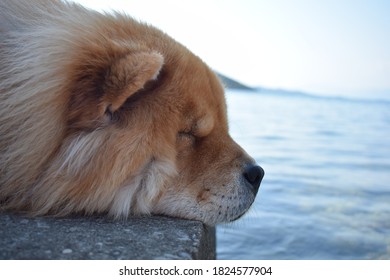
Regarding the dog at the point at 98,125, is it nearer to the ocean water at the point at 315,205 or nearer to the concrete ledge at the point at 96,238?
the concrete ledge at the point at 96,238

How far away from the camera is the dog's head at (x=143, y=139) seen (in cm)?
212

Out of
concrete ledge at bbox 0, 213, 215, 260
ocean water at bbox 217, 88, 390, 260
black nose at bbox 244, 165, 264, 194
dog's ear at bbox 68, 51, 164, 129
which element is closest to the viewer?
concrete ledge at bbox 0, 213, 215, 260

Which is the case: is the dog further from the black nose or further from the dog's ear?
the black nose

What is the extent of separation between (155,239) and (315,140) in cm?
897

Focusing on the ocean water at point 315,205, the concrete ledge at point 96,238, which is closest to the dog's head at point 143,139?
the concrete ledge at point 96,238

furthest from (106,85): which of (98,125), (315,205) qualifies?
(315,205)

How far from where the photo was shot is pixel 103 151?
2127 mm

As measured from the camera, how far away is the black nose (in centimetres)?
257

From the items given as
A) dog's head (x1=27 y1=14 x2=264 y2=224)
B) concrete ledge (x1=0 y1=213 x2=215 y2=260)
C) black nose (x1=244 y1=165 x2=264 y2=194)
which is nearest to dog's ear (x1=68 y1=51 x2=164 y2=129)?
dog's head (x1=27 y1=14 x2=264 y2=224)

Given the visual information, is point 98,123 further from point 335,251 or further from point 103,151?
point 335,251

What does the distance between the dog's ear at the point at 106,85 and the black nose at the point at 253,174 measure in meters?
0.83

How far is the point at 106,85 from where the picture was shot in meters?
2.10

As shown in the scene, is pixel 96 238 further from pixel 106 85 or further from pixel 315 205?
pixel 315 205

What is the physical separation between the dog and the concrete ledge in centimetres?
11
